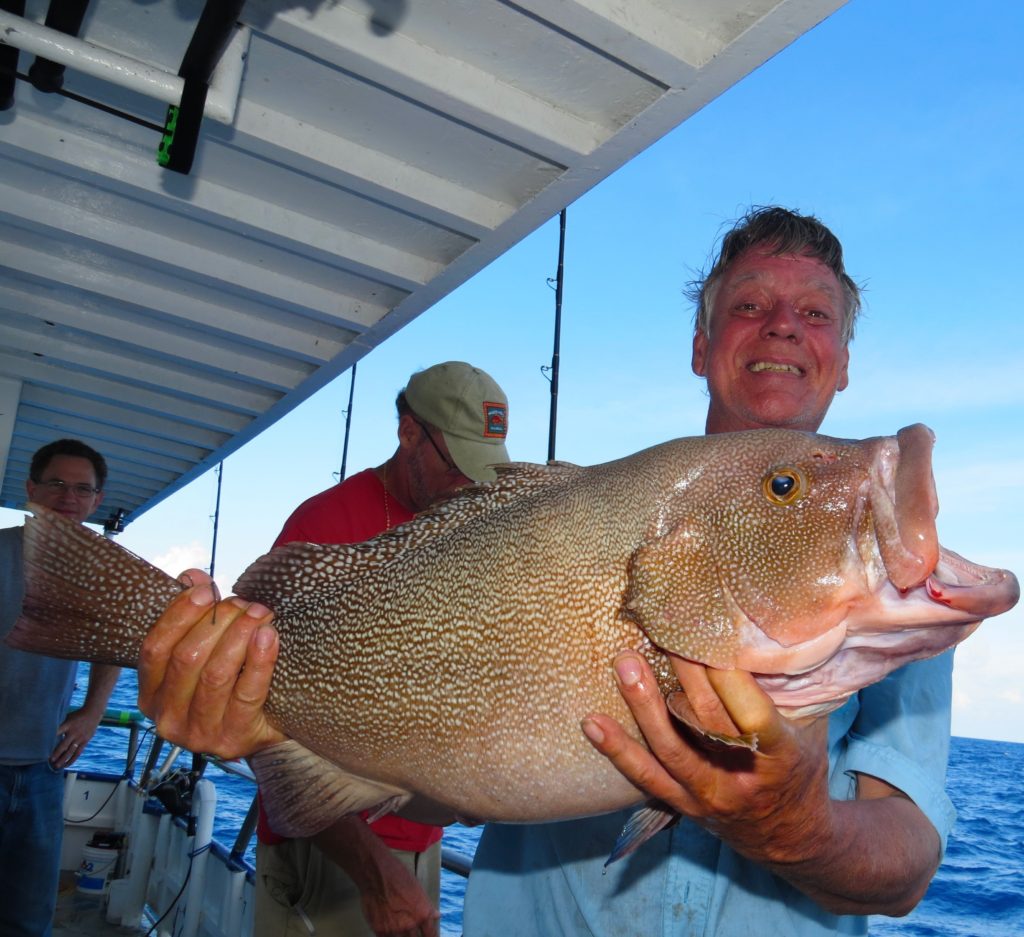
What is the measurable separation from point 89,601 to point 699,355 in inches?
72.5

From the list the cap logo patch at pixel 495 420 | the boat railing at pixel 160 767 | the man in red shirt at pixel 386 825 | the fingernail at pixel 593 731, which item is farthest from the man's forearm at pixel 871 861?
the boat railing at pixel 160 767

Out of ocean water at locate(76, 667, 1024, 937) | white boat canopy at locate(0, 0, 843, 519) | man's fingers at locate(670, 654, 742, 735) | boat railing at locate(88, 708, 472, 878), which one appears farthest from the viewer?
ocean water at locate(76, 667, 1024, 937)

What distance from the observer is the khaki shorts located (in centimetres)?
337

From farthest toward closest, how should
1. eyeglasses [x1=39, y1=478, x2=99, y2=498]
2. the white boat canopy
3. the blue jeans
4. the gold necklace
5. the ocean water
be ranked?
the ocean water, eyeglasses [x1=39, y1=478, x2=99, y2=498], the blue jeans, the gold necklace, the white boat canopy

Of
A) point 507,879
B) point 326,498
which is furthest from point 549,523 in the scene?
point 326,498

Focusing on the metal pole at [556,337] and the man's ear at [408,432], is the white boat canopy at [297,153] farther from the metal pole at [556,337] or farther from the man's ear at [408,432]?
the metal pole at [556,337]

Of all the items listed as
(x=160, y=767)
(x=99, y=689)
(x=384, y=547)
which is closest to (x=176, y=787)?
(x=160, y=767)

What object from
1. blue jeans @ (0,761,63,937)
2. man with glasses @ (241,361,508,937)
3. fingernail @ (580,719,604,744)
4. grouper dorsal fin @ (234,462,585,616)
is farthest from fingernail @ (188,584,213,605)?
blue jeans @ (0,761,63,937)

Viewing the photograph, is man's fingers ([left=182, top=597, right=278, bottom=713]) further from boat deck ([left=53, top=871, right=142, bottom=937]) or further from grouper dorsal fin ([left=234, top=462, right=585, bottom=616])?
boat deck ([left=53, top=871, right=142, bottom=937])

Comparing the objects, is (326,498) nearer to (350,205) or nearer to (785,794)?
(350,205)

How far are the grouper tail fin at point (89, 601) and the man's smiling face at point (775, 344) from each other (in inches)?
61.4

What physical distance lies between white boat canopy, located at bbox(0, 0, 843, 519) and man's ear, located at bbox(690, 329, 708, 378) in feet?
2.56

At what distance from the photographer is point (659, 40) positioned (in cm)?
253

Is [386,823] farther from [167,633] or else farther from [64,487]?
[64,487]
